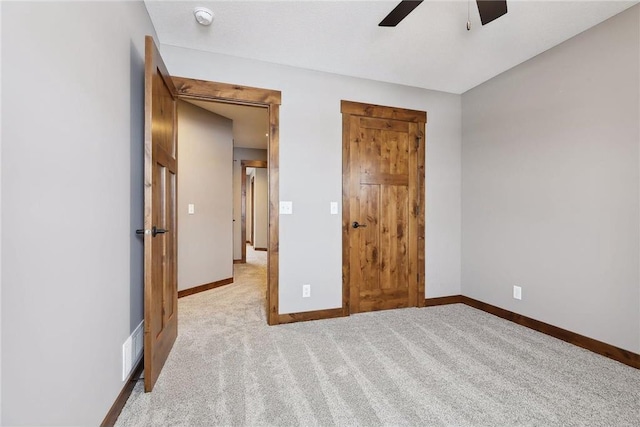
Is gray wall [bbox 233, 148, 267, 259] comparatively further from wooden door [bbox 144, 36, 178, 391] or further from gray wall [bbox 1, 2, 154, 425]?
gray wall [bbox 1, 2, 154, 425]

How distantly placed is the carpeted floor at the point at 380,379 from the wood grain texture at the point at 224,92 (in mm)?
2008

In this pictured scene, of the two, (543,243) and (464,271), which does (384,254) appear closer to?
(464,271)

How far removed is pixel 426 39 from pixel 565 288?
2301 millimetres

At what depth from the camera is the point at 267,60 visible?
2.70 m

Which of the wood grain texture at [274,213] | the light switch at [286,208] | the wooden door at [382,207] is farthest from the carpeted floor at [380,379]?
the light switch at [286,208]

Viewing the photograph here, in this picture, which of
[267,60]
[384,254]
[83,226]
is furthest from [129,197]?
[384,254]

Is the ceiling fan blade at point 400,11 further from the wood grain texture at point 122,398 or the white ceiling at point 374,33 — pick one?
the wood grain texture at point 122,398

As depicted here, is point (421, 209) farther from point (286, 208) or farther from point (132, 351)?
point (132, 351)

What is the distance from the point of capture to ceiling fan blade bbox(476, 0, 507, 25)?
4.89 ft

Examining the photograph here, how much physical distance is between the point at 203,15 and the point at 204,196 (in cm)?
238

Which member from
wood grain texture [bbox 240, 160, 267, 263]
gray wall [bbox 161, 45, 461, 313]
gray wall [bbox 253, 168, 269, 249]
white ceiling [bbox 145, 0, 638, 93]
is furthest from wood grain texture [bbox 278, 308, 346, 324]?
Answer: gray wall [bbox 253, 168, 269, 249]

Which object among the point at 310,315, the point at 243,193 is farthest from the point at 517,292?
the point at 243,193

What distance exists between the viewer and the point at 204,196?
399cm

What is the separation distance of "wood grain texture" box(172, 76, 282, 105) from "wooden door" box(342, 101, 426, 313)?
2.49 ft
